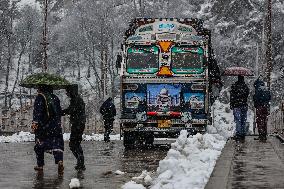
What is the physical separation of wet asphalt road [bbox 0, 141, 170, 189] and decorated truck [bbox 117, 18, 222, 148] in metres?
1.54

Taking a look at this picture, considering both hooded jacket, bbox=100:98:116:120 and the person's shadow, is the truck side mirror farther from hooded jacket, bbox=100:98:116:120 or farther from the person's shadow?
the person's shadow

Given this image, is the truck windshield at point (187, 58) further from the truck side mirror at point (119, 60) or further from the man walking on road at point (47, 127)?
the man walking on road at point (47, 127)

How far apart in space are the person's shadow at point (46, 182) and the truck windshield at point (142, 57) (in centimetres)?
815

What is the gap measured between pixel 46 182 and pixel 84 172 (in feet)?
6.05

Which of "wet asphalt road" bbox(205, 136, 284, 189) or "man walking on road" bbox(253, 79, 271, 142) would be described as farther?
"man walking on road" bbox(253, 79, 271, 142)

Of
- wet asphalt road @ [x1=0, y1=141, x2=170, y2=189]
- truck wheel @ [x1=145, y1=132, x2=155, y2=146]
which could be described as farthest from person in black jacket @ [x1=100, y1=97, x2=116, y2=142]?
wet asphalt road @ [x1=0, y1=141, x2=170, y2=189]

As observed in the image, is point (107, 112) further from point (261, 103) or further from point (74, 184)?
point (74, 184)

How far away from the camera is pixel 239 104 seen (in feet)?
64.8

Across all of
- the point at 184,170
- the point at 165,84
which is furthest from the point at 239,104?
the point at 184,170

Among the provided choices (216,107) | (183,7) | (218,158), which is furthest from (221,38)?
(218,158)

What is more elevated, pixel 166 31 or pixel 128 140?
pixel 166 31

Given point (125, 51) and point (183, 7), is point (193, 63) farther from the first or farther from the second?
point (183, 7)

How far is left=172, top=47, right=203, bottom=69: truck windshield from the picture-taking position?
65.2 ft

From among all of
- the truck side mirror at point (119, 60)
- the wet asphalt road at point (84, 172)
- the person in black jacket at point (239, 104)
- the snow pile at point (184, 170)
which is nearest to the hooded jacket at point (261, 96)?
the person in black jacket at point (239, 104)
